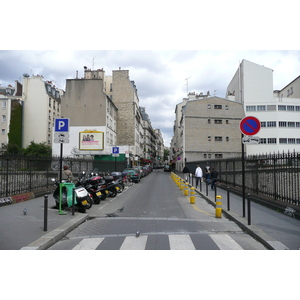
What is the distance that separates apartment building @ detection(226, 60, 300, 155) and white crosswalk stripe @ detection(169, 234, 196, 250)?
157ft

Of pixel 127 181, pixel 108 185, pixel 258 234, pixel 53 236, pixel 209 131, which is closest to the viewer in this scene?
pixel 53 236

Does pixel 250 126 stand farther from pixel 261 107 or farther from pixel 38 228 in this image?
pixel 261 107

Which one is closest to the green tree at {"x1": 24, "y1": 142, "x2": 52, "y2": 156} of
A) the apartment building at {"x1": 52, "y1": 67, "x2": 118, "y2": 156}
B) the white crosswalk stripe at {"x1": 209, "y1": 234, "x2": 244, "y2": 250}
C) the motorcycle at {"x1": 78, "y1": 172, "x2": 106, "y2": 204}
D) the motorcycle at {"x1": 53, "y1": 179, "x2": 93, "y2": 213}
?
the apartment building at {"x1": 52, "y1": 67, "x2": 118, "y2": 156}

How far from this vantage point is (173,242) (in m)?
5.58

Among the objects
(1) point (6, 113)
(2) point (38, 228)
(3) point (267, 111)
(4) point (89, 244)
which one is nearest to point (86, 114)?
(1) point (6, 113)

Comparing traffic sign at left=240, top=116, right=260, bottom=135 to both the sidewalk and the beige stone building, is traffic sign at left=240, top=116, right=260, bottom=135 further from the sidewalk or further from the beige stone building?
the beige stone building

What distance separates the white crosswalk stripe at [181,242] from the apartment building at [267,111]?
4791cm

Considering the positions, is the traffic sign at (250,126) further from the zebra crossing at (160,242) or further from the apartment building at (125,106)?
the apartment building at (125,106)

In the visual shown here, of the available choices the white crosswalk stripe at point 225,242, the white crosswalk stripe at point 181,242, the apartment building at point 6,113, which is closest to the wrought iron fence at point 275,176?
the white crosswalk stripe at point 225,242

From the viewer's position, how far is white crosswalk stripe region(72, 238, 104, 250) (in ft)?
17.6

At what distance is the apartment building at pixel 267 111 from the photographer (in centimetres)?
5062

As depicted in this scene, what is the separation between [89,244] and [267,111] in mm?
52514

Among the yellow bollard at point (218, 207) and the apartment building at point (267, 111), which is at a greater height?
the apartment building at point (267, 111)
